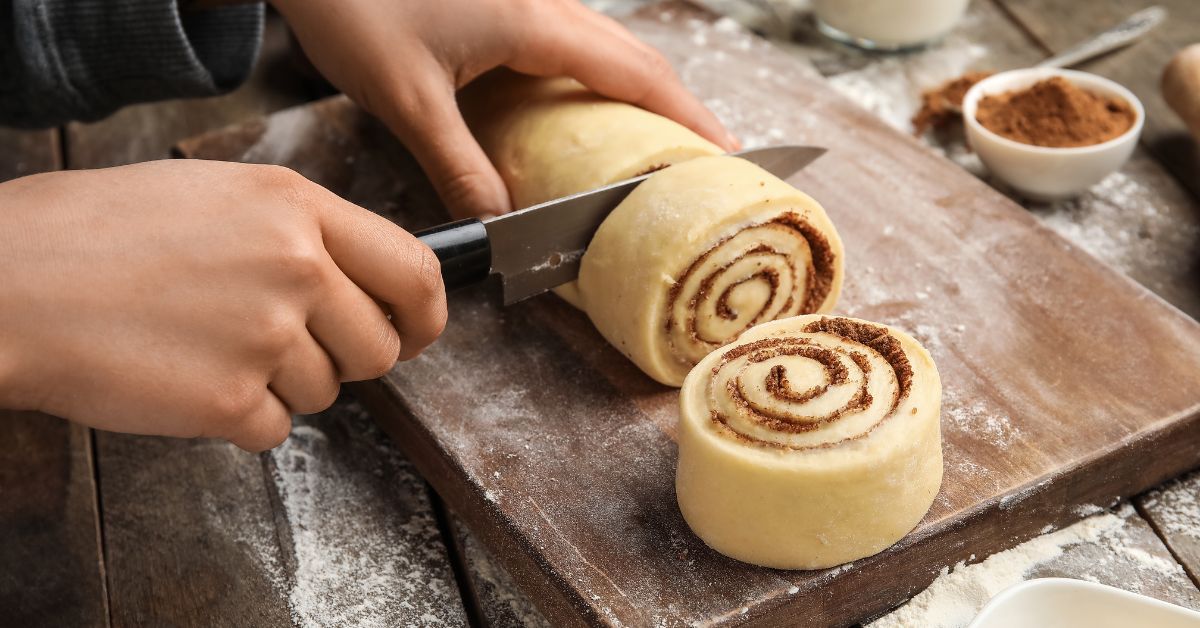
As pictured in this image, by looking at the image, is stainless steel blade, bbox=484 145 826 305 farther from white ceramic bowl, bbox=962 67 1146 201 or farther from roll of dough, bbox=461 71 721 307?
white ceramic bowl, bbox=962 67 1146 201

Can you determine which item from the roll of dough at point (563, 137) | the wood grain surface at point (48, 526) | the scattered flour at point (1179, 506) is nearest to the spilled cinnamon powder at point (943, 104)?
the roll of dough at point (563, 137)

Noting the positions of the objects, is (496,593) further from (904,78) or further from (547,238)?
(904,78)

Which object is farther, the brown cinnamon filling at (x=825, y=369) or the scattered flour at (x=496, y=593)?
the scattered flour at (x=496, y=593)

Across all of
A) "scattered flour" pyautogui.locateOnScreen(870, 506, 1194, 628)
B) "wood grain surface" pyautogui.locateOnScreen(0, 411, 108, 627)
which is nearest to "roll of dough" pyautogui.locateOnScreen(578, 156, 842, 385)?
"scattered flour" pyautogui.locateOnScreen(870, 506, 1194, 628)

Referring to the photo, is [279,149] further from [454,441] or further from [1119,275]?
[1119,275]

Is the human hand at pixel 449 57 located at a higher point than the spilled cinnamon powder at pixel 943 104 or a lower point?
higher

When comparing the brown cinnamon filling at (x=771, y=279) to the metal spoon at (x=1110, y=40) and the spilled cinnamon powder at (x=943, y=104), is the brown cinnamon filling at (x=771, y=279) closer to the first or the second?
the spilled cinnamon powder at (x=943, y=104)

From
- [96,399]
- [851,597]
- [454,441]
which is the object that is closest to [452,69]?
[454,441]
